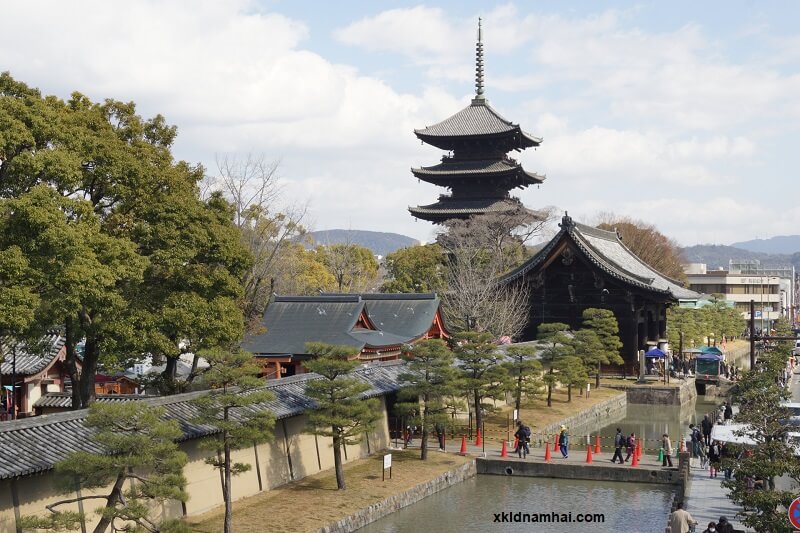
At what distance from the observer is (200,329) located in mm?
29984

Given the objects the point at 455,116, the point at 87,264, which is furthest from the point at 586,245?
the point at 87,264

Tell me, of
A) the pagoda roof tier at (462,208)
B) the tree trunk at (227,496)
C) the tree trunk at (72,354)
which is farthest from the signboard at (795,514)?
the pagoda roof tier at (462,208)

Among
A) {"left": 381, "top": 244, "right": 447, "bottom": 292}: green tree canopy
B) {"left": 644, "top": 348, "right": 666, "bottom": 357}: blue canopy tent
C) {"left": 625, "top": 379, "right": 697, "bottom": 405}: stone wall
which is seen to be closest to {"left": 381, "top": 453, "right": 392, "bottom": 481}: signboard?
{"left": 625, "top": 379, "right": 697, "bottom": 405}: stone wall

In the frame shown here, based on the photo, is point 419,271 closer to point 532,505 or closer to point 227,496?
point 532,505

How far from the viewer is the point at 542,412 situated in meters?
46.3

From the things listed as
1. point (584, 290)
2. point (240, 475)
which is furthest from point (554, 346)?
point (240, 475)

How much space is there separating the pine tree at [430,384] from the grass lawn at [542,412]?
20.5ft

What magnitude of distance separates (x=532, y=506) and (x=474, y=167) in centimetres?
5938

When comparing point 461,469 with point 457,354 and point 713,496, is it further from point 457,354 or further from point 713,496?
point 713,496

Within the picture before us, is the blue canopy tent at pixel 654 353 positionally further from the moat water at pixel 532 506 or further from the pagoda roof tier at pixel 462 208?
the moat water at pixel 532 506

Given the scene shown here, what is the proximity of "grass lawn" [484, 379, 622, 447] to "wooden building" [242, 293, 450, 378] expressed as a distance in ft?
23.0

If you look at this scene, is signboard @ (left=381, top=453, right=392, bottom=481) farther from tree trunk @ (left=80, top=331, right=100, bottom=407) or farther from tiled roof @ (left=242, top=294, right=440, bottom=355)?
tiled roof @ (left=242, top=294, right=440, bottom=355)

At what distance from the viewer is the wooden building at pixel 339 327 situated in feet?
149

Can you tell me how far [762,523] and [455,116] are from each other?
2918 inches
